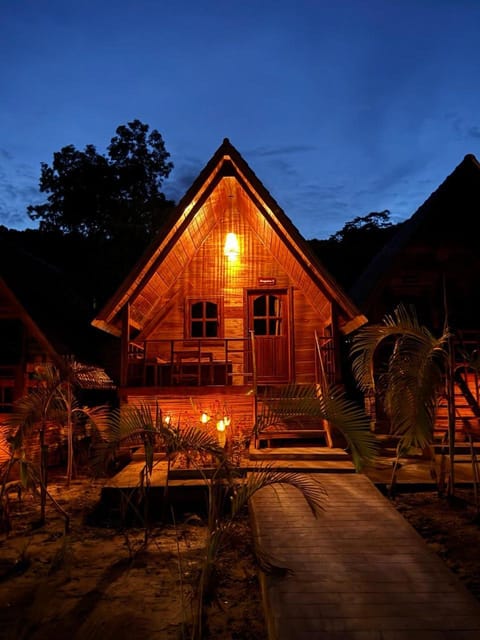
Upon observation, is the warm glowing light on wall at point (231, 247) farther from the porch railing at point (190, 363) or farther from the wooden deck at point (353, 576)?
the wooden deck at point (353, 576)

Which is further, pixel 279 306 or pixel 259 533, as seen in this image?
pixel 279 306

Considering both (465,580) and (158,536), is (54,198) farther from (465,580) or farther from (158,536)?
(465,580)

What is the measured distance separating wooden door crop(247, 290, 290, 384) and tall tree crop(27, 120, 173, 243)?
567 inches

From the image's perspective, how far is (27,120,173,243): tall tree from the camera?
2497cm

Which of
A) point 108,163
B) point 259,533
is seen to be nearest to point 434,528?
point 259,533

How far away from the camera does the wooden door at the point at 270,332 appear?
11328mm

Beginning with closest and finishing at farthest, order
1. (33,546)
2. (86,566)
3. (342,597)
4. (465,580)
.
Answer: (342,597), (465,580), (86,566), (33,546)

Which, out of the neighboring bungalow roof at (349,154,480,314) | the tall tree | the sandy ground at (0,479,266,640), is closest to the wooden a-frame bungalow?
the neighboring bungalow roof at (349,154,480,314)

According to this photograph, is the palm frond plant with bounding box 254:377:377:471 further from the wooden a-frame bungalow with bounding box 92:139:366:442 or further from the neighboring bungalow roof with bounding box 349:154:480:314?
the neighboring bungalow roof with bounding box 349:154:480:314

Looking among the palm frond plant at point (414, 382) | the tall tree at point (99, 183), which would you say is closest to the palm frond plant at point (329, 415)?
the palm frond plant at point (414, 382)

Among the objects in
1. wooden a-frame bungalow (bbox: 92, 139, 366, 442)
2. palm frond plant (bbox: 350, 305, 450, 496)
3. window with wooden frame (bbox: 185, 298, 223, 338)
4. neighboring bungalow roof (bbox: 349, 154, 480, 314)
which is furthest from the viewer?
window with wooden frame (bbox: 185, 298, 223, 338)

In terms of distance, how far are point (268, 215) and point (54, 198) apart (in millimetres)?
19337

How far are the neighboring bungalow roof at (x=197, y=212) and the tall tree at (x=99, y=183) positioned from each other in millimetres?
15255

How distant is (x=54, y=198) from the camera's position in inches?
1002
